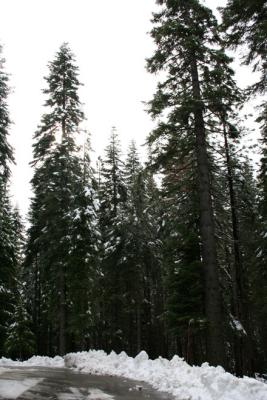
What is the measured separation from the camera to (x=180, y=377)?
10.8 metres

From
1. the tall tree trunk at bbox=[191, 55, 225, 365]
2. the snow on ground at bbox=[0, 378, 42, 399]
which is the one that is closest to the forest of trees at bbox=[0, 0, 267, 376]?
the tall tree trunk at bbox=[191, 55, 225, 365]

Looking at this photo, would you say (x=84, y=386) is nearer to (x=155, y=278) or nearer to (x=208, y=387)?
(x=208, y=387)

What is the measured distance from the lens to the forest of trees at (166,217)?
1448 cm

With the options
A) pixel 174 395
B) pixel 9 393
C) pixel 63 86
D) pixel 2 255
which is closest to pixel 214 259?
pixel 174 395

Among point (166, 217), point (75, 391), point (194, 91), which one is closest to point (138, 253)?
point (166, 217)

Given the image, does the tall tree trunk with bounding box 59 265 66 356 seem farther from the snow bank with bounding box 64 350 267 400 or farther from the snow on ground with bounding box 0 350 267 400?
the snow bank with bounding box 64 350 267 400

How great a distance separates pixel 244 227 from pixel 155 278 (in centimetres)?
1101

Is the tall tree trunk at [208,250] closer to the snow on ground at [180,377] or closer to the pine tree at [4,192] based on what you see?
the snow on ground at [180,377]

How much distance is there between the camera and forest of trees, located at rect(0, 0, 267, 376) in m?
14.5

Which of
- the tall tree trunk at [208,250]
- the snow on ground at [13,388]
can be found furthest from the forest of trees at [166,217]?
the snow on ground at [13,388]

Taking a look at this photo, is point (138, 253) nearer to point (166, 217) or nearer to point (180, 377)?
point (166, 217)

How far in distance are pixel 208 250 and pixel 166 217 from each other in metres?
18.1

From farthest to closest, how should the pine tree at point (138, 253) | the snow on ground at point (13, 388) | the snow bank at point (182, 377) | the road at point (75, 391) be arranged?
the pine tree at point (138, 253) → the road at point (75, 391) → the snow on ground at point (13, 388) → the snow bank at point (182, 377)

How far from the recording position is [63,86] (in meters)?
31.8
